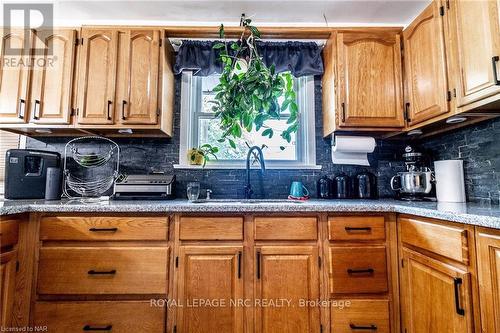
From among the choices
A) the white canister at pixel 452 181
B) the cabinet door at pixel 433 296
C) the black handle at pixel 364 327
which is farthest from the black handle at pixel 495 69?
the black handle at pixel 364 327

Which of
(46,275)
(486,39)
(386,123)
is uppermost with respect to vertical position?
(486,39)

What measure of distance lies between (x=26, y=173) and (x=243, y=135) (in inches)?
64.8

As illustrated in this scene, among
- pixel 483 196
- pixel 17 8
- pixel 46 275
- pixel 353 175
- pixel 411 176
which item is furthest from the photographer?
pixel 353 175

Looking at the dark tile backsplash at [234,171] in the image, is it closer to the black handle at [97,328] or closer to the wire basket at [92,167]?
the wire basket at [92,167]

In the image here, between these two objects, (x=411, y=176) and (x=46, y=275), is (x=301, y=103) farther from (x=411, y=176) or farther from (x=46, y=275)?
(x=46, y=275)

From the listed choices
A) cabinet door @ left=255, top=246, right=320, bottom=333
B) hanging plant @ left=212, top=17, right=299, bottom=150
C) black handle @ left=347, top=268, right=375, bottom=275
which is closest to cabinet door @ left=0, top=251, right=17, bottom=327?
cabinet door @ left=255, top=246, right=320, bottom=333

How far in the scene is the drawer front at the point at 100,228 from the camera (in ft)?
4.81

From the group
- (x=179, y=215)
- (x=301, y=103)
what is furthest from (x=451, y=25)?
(x=179, y=215)

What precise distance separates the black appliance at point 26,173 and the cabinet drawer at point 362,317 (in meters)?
2.20

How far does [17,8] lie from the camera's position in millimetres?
2029

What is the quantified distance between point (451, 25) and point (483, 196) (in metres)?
1.03

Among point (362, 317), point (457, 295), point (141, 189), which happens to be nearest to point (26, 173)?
point (141, 189)

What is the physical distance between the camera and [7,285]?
136 centimetres

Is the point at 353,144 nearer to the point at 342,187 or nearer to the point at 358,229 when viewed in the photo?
the point at 342,187
